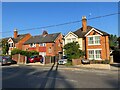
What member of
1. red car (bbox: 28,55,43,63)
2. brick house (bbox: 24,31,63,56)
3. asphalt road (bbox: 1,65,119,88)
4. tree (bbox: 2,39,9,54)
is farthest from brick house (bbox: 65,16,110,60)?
tree (bbox: 2,39,9,54)

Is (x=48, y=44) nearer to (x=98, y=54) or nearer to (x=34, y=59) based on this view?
(x=34, y=59)

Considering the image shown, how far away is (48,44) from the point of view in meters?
55.6

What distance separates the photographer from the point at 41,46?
2254 inches

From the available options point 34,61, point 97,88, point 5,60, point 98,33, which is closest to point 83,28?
point 98,33

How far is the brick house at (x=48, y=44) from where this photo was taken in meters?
54.6

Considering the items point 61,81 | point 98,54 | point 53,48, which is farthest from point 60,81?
point 53,48

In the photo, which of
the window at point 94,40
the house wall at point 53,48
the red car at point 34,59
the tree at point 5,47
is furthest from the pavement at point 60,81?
the tree at point 5,47

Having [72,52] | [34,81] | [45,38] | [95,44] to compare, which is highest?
[45,38]

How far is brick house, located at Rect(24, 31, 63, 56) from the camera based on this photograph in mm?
54625

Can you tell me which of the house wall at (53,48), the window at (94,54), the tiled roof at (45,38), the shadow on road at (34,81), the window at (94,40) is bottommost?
the shadow on road at (34,81)

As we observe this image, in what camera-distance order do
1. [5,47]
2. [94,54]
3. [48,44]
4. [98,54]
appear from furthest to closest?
[5,47], [48,44], [94,54], [98,54]

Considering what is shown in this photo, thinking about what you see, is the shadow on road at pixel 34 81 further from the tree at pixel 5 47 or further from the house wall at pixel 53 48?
the tree at pixel 5 47

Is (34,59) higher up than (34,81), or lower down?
higher up

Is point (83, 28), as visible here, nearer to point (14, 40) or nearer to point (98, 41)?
point (98, 41)
